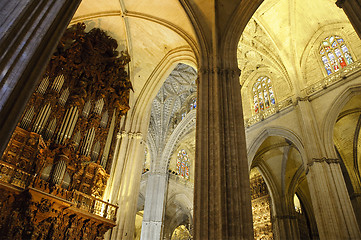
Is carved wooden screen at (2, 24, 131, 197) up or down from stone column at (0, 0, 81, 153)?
up

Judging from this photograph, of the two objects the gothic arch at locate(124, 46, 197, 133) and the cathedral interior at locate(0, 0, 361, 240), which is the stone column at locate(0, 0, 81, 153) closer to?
the cathedral interior at locate(0, 0, 361, 240)

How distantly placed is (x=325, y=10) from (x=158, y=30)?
7861mm

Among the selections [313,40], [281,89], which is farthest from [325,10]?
[281,89]

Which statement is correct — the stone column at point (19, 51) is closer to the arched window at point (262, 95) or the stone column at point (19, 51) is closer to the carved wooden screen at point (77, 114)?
the carved wooden screen at point (77, 114)

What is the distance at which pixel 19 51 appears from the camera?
3020 mm

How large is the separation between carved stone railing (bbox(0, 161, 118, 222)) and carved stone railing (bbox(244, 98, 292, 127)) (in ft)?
29.9

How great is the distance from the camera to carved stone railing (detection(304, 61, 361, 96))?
11.1 meters

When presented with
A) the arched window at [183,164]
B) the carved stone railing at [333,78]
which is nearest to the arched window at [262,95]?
the carved stone railing at [333,78]

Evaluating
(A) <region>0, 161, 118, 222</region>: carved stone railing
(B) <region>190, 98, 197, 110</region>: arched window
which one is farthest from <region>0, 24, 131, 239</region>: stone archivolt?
(B) <region>190, 98, 197, 110</region>: arched window

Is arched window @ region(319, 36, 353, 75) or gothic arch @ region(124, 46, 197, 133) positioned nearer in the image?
gothic arch @ region(124, 46, 197, 133)

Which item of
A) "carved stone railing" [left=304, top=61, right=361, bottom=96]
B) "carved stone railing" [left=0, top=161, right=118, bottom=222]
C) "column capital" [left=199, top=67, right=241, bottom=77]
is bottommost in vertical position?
"carved stone railing" [left=0, top=161, right=118, bottom=222]

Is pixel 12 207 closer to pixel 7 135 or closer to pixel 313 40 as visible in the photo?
pixel 7 135

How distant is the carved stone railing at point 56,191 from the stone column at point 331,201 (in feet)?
23.5

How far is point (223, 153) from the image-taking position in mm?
6613
